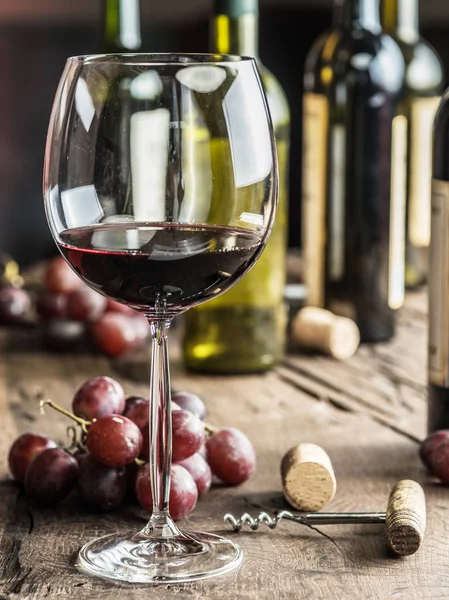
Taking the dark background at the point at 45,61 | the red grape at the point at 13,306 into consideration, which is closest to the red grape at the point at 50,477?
the red grape at the point at 13,306

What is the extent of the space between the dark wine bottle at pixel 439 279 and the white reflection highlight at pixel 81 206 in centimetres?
37

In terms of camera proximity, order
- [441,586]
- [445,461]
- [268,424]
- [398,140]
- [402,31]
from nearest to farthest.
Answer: [441,586] → [445,461] → [268,424] → [398,140] → [402,31]

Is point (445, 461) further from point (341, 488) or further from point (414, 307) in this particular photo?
point (414, 307)

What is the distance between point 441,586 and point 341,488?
0.21m

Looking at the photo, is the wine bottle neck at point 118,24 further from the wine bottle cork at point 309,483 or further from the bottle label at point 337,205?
the wine bottle cork at point 309,483

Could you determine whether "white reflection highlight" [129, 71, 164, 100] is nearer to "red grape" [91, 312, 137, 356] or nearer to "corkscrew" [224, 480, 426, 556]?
"corkscrew" [224, 480, 426, 556]

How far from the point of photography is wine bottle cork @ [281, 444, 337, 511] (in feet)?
2.76

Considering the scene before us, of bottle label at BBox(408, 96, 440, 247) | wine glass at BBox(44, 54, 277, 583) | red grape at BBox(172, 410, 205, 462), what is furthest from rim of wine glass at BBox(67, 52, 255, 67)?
bottle label at BBox(408, 96, 440, 247)

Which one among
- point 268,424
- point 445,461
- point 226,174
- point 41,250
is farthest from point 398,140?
point 41,250

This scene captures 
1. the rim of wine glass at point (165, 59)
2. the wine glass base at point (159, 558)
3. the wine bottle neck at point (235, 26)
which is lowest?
the wine glass base at point (159, 558)

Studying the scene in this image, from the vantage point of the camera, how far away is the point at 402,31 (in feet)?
6.02

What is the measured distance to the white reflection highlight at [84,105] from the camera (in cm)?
71

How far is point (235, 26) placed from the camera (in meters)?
1.29

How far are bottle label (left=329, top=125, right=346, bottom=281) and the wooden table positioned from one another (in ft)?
0.42
